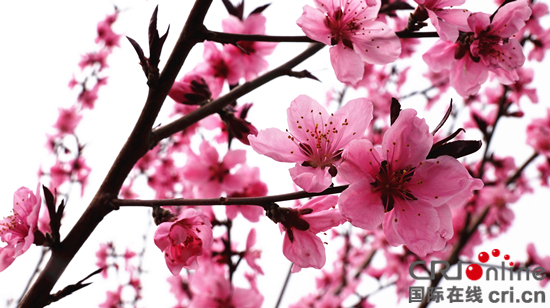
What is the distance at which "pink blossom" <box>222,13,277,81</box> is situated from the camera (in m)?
1.50

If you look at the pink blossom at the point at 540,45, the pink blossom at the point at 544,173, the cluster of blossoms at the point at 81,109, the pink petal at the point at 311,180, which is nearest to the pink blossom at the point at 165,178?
the cluster of blossoms at the point at 81,109

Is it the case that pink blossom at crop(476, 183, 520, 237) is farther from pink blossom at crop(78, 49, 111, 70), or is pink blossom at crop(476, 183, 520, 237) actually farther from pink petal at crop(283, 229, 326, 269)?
pink blossom at crop(78, 49, 111, 70)

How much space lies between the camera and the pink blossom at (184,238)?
0.91 m

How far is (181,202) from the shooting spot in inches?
32.2

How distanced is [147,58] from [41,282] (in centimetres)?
61

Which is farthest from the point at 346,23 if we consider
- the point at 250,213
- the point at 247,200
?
the point at 250,213

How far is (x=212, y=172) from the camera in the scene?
6.22 ft

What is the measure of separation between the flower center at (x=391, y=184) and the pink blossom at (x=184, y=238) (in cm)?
43

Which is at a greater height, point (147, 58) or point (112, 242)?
point (112, 242)

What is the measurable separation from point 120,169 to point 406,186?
718mm

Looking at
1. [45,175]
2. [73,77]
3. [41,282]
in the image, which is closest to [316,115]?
[41,282]

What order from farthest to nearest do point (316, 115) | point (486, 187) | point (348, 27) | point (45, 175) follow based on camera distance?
point (45, 175) < point (486, 187) < point (348, 27) < point (316, 115)

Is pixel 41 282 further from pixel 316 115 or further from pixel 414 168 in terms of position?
pixel 414 168

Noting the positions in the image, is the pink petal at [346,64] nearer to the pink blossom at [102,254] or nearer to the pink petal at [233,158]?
the pink petal at [233,158]
